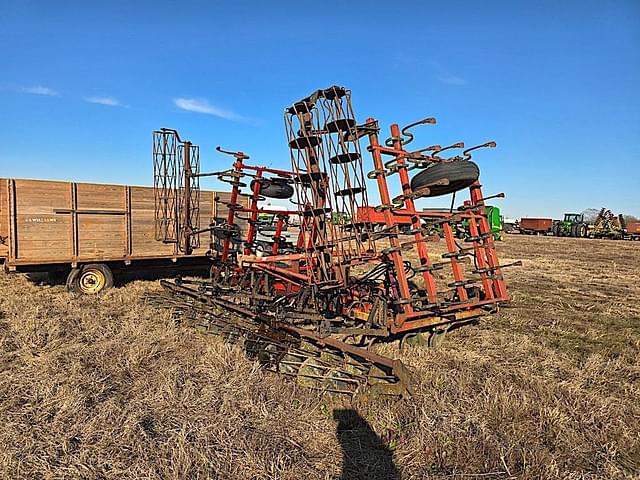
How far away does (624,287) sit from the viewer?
472 inches

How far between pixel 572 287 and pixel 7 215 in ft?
44.1

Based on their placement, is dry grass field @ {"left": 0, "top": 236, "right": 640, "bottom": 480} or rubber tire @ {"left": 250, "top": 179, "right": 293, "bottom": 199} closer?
dry grass field @ {"left": 0, "top": 236, "right": 640, "bottom": 480}

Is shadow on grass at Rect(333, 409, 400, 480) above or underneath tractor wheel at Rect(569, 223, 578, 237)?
underneath

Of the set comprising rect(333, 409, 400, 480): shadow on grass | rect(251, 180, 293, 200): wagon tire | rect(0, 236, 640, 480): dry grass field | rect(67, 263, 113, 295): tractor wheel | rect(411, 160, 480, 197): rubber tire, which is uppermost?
rect(251, 180, 293, 200): wagon tire

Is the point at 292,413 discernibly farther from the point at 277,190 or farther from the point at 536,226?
the point at 536,226

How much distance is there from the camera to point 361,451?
11.2 ft

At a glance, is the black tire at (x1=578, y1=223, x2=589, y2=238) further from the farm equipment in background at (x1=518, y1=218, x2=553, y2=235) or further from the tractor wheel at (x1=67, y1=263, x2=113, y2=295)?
the tractor wheel at (x1=67, y1=263, x2=113, y2=295)

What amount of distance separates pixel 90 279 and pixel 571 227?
45.3m

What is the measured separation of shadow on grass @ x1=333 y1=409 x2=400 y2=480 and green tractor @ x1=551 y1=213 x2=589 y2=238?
4595cm

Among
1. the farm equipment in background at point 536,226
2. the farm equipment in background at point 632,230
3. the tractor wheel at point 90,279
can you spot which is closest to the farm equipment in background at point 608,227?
the farm equipment in background at point 632,230

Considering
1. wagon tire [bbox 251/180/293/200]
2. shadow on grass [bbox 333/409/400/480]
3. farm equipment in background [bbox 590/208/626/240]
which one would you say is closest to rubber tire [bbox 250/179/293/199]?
wagon tire [bbox 251/180/293/200]

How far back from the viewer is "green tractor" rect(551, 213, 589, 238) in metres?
42.7

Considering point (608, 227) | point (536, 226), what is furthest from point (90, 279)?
point (536, 226)

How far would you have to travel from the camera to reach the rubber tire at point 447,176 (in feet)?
18.6
